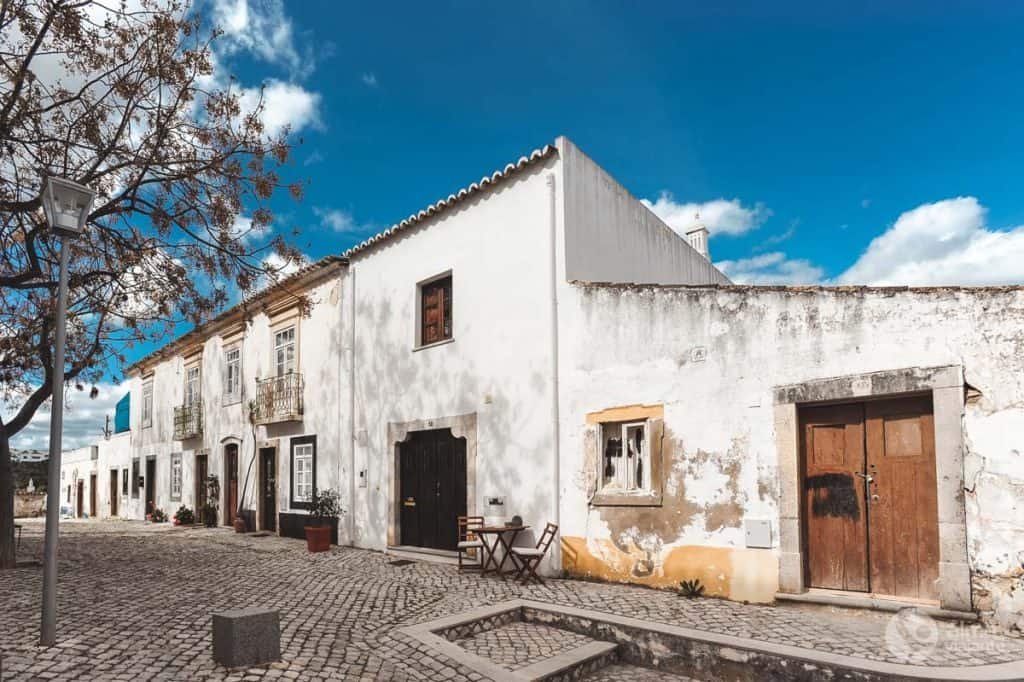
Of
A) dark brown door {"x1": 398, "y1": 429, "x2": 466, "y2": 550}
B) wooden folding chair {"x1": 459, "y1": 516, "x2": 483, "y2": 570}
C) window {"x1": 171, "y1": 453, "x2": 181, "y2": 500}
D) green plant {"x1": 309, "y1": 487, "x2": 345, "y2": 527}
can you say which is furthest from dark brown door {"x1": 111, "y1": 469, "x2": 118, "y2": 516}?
wooden folding chair {"x1": 459, "y1": 516, "x2": 483, "y2": 570}

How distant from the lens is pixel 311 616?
21.4 ft

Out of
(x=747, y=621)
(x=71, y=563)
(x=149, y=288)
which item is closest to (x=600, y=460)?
(x=747, y=621)

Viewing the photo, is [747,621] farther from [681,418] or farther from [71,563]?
[71,563]

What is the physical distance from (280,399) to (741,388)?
35.0 feet

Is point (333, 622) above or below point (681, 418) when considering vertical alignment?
below

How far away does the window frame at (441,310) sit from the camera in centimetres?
1114

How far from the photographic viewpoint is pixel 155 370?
2388 centimetres

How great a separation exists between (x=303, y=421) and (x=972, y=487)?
11956mm

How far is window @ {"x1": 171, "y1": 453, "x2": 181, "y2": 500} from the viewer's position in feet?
68.0

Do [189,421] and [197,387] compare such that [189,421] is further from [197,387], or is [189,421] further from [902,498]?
[902,498]

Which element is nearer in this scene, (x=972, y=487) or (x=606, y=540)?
(x=972, y=487)

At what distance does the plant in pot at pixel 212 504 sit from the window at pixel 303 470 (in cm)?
452

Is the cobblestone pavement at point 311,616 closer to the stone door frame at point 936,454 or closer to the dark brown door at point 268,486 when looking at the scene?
the stone door frame at point 936,454

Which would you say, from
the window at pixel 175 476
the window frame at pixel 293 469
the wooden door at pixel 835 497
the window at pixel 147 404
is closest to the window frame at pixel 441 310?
the window frame at pixel 293 469
